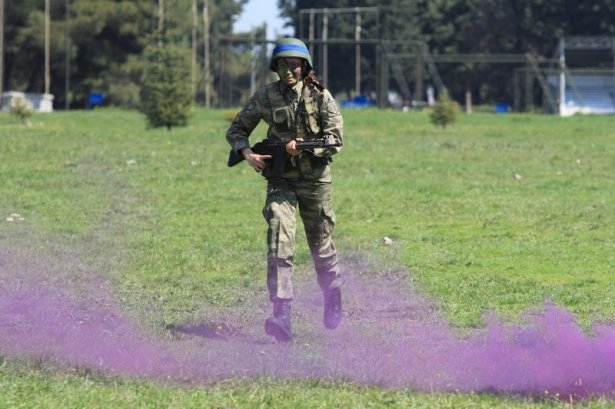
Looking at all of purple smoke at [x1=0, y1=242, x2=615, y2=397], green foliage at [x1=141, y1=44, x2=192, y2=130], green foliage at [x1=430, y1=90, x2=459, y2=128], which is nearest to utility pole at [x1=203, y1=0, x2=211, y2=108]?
green foliage at [x1=430, y1=90, x2=459, y2=128]

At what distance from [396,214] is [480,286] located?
5953 mm

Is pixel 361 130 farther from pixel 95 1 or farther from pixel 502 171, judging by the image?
pixel 95 1

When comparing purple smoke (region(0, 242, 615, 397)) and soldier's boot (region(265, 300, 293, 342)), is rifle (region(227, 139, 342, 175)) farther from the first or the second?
purple smoke (region(0, 242, 615, 397))

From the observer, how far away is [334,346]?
7727 mm

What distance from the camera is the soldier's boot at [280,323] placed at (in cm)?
767

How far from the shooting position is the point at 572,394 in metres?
6.34

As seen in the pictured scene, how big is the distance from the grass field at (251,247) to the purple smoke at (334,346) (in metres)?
0.07

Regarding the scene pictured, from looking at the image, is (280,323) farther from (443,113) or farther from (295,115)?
(443,113)

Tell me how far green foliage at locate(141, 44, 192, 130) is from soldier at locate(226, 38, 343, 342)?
90.4ft

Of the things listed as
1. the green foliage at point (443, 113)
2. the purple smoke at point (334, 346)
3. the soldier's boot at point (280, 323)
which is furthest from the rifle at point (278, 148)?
the green foliage at point (443, 113)

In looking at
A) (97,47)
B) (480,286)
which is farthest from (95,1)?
(480,286)

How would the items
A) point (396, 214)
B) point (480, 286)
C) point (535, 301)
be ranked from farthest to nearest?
point (396, 214)
point (480, 286)
point (535, 301)

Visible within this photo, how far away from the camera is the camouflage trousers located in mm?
7875

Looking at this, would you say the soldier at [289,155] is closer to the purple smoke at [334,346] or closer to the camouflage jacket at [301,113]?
the camouflage jacket at [301,113]
